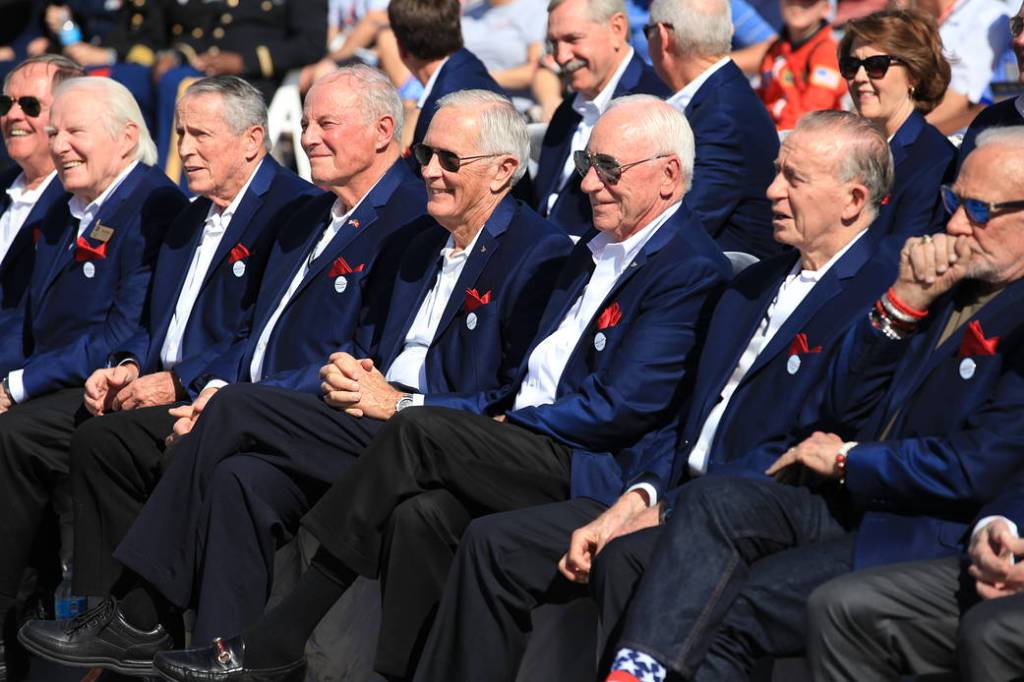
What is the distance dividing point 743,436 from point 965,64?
2.89 metres

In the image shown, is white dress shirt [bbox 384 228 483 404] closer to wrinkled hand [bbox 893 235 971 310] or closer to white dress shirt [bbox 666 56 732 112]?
white dress shirt [bbox 666 56 732 112]

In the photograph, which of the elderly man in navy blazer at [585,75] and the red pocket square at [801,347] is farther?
the elderly man in navy blazer at [585,75]

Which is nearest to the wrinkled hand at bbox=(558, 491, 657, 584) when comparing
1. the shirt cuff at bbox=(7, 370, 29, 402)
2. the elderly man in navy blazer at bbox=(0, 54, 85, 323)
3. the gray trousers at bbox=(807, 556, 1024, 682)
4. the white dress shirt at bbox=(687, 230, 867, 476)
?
the white dress shirt at bbox=(687, 230, 867, 476)

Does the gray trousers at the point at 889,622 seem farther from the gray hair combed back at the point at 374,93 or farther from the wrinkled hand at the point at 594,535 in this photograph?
the gray hair combed back at the point at 374,93

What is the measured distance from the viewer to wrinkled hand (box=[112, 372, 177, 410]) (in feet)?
20.1

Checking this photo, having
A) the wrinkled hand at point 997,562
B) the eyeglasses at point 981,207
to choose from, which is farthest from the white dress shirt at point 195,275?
the wrinkled hand at point 997,562

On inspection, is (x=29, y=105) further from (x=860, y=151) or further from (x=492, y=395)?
(x=860, y=151)

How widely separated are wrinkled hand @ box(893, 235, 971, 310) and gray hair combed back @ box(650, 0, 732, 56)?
2.80 m

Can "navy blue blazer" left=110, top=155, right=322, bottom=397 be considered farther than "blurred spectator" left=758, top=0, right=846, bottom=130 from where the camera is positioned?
No

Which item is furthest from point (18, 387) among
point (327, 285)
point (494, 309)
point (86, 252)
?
point (494, 309)

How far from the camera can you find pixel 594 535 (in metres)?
4.50

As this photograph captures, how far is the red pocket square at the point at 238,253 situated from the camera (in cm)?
643

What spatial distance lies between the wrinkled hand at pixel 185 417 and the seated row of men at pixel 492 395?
0.05 ft

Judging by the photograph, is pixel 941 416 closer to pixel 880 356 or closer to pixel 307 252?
pixel 880 356
